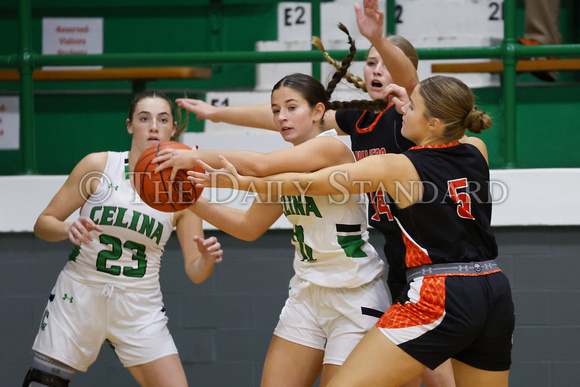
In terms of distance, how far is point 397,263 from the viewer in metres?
2.92

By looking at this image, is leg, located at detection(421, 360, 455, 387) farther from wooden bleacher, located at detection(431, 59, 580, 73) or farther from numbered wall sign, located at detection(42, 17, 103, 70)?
numbered wall sign, located at detection(42, 17, 103, 70)

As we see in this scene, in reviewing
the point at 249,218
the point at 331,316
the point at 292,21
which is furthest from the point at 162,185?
the point at 292,21

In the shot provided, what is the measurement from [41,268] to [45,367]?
1.10m

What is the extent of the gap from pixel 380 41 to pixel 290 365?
4.42ft

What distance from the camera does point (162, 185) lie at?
254 centimetres

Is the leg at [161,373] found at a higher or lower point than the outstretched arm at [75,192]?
lower

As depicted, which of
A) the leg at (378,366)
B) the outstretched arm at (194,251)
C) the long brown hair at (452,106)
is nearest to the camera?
the leg at (378,366)

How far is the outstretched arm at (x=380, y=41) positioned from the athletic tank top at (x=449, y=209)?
20.0 inches

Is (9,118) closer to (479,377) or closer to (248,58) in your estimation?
(248,58)

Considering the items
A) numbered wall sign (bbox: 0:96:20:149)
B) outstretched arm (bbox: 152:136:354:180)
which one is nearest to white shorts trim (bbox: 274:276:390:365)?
outstretched arm (bbox: 152:136:354:180)

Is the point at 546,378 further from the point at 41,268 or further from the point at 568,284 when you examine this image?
the point at 41,268

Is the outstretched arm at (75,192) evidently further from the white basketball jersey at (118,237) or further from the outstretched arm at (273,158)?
the outstretched arm at (273,158)

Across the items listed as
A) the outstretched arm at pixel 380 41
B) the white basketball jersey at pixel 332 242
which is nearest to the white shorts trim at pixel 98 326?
the white basketball jersey at pixel 332 242

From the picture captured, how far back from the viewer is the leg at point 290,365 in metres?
2.79
